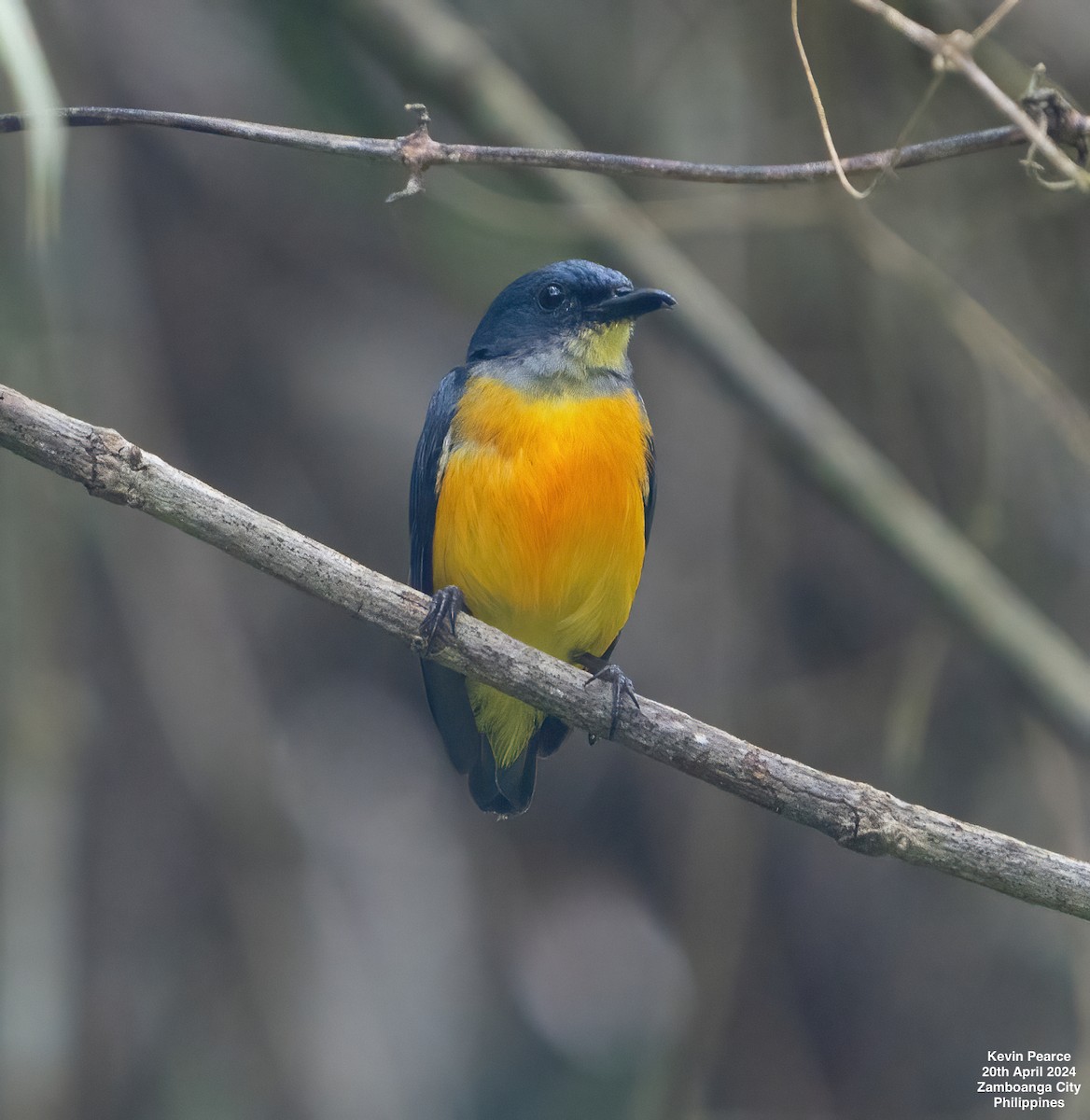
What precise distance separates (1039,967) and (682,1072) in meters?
1.71

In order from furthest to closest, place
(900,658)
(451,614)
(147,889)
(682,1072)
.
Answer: (900,658) < (147,889) < (682,1072) < (451,614)

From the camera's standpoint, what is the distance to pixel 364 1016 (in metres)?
4.88

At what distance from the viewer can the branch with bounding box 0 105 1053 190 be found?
2.35 m

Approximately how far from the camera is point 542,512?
3.47m

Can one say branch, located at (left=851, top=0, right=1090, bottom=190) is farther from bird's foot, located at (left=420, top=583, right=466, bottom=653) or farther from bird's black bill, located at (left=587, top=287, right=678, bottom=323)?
bird's foot, located at (left=420, top=583, right=466, bottom=653)

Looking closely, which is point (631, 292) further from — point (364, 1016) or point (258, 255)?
point (364, 1016)

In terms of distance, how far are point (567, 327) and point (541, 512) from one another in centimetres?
63

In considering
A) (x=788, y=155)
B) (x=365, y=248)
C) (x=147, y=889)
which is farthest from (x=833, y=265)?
(x=147, y=889)

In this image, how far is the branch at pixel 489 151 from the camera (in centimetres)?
235

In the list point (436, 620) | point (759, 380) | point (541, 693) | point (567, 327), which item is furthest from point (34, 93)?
point (759, 380)

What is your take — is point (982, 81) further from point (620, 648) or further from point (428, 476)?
point (620, 648)

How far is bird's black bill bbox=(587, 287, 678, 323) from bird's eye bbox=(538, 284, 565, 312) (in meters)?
0.10

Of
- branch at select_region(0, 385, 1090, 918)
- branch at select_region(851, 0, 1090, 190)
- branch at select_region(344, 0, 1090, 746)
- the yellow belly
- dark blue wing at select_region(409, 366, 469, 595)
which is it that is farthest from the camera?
branch at select_region(344, 0, 1090, 746)

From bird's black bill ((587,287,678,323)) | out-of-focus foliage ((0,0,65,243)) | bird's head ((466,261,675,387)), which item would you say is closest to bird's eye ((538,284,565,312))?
bird's head ((466,261,675,387))
